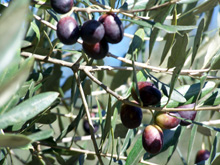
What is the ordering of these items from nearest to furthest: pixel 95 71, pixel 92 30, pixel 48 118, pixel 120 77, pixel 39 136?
pixel 39 136 < pixel 92 30 < pixel 95 71 < pixel 48 118 < pixel 120 77

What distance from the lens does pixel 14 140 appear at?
505mm

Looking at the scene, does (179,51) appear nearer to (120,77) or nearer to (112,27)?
(112,27)

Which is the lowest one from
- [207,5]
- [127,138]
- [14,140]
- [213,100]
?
[127,138]

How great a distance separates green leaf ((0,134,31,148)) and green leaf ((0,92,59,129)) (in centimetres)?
7

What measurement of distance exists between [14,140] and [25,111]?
0.46 feet

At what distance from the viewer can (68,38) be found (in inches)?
35.6

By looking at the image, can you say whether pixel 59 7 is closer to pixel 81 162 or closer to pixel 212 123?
pixel 81 162

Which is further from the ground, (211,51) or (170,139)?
(211,51)

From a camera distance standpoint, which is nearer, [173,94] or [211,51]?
[173,94]

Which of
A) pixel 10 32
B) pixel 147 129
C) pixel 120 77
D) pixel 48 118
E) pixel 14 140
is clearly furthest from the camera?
pixel 120 77

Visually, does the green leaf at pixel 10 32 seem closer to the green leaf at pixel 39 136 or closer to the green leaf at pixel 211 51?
the green leaf at pixel 39 136

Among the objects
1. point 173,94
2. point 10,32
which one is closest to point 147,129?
point 173,94

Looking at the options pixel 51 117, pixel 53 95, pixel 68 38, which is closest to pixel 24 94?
pixel 51 117

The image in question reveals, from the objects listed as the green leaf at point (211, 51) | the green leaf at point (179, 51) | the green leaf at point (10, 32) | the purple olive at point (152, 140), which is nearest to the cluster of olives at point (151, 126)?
the purple olive at point (152, 140)
